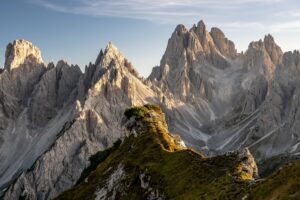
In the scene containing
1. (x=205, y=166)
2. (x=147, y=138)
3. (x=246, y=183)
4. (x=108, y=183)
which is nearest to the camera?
(x=246, y=183)

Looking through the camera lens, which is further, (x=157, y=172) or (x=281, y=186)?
(x=157, y=172)

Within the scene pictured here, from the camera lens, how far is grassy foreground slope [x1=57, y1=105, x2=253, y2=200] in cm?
5522

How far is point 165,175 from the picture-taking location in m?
64.9

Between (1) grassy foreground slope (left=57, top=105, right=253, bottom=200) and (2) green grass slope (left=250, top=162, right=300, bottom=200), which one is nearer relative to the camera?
(2) green grass slope (left=250, top=162, right=300, bottom=200)

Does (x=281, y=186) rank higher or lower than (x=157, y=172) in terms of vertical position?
lower

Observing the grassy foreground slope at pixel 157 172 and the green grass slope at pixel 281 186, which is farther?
the grassy foreground slope at pixel 157 172

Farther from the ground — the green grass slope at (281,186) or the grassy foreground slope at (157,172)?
the grassy foreground slope at (157,172)

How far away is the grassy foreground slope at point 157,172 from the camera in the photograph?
55.2 metres

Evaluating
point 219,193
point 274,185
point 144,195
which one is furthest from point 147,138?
point 274,185

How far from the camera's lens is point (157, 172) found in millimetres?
67188

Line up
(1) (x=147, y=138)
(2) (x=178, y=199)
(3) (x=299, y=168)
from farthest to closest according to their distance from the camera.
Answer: (1) (x=147, y=138) → (2) (x=178, y=199) → (3) (x=299, y=168)

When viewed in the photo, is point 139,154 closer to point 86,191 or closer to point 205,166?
point 86,191

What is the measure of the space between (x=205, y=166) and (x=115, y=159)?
29.5 metres

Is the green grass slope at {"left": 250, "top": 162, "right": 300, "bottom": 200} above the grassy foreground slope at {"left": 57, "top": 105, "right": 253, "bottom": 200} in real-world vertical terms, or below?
below
